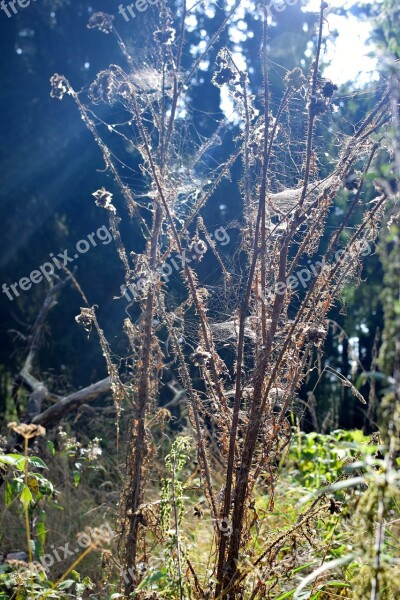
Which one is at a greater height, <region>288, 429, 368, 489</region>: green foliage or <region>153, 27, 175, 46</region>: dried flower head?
<region>153, 27, 175, 46</region>: dried flower head

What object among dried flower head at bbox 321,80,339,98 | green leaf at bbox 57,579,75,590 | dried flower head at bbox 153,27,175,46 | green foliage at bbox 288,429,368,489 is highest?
dried flower head at bbox 153,27,175,46

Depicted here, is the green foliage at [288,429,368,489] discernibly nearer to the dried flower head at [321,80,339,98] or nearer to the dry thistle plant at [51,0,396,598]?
the dry thistle plant at [51,0,396,598]

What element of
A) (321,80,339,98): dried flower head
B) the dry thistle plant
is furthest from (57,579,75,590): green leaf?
(321,80,339,98): dried flower head

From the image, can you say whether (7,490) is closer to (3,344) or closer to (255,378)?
(255,378)

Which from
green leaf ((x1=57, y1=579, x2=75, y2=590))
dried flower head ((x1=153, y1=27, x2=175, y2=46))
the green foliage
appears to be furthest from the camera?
the green foliage

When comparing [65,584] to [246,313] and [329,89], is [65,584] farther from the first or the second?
[329,89]

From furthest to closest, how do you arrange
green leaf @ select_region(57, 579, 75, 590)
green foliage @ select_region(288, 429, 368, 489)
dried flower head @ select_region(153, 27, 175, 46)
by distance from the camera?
green foliage @ select_region(288, 429, 368, 489)
dried flower head @ select_region(153, 27, 175, 46)
green leaf @ select_region(57, 579, 75, 590)

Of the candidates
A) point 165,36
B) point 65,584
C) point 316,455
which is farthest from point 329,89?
point 316,455

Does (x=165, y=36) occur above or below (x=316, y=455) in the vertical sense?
above

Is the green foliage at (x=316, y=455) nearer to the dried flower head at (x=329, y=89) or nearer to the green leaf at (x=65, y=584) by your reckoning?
the green leaf at (x=65, y=584)

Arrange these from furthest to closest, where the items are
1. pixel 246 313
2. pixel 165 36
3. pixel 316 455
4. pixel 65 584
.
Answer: pixel 316 455
pixel 165 36
pixel 246 313
pixel 65 584

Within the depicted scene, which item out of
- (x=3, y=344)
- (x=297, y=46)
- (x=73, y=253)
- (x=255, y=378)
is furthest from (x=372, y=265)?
(x=255, y=378)

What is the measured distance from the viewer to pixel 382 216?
2.51 metres

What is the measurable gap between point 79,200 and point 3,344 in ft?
6.35
